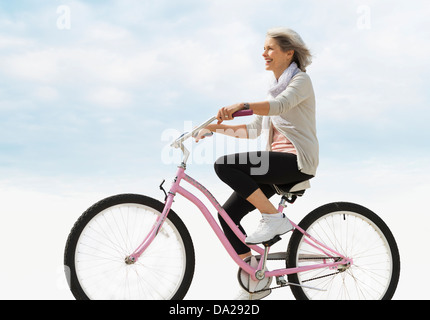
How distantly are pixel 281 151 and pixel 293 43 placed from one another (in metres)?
0.95

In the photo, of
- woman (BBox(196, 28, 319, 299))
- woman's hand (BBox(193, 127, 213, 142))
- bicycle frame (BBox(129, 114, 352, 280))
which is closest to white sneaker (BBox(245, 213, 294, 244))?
woman (BBox(196, 28, 319, 299))

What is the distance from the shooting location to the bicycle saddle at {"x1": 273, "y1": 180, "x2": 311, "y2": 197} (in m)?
4.32

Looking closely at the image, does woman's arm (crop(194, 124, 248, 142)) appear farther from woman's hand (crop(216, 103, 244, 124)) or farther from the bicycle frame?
woman's hand (crop(216, 103, 244, 124))

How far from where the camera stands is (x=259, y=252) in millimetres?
4398

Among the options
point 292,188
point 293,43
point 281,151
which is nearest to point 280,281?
point 292,188

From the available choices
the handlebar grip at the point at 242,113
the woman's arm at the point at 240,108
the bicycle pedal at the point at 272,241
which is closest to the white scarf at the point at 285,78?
the woman's arm at the point at 240,108

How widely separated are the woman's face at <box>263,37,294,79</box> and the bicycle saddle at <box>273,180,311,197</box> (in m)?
1.01

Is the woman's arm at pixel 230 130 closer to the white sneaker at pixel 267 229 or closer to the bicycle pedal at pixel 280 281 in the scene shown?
the white sneaker at pixel 267 229

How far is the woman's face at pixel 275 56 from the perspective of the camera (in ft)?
14.2

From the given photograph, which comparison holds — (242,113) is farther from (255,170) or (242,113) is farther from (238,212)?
(238,212)

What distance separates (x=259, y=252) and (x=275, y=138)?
1033mm

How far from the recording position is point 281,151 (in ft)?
14.0
